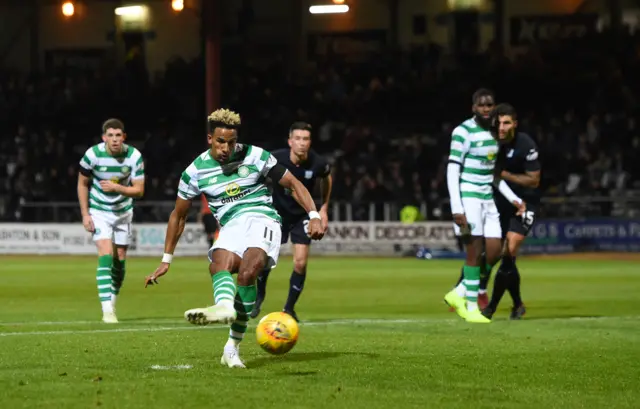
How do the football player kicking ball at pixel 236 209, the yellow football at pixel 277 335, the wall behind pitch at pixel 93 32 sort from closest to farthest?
the yellow football at pixel 277 335 < the football player kicking ball at pixel 236 209 < the wall behind pitch at pixel 93 32

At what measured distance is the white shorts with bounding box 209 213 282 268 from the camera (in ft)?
32.3

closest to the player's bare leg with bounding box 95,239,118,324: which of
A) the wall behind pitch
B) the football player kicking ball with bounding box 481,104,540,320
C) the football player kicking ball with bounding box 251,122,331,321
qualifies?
the football player kicking ball with bounding box 251,122,331,321

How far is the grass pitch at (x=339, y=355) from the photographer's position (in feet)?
26.4

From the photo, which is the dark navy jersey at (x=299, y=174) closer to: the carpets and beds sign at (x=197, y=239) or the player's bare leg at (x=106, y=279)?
the player's bare leg at (x=106, y=279)

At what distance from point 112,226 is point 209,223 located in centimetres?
1532

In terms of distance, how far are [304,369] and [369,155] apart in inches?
1085

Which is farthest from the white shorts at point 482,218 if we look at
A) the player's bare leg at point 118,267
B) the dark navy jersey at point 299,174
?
the player's bare leg at point 118,267

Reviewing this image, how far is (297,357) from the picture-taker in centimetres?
1045

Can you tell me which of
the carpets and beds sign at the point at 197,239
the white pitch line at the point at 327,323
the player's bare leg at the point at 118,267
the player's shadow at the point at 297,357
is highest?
the player's bare leg at the point at 118,267

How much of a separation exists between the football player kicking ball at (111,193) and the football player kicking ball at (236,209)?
5.22 metres

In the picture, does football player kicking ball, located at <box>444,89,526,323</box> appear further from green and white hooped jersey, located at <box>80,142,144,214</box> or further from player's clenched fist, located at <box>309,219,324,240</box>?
player's clenched fist, located at <box>309,219,324,240</box>

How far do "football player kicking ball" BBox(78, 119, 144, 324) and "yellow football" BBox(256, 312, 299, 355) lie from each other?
6.07 metres

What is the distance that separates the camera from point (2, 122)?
42.6 m

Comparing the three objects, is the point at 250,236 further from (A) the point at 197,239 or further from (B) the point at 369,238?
(A) the point at 197,239
